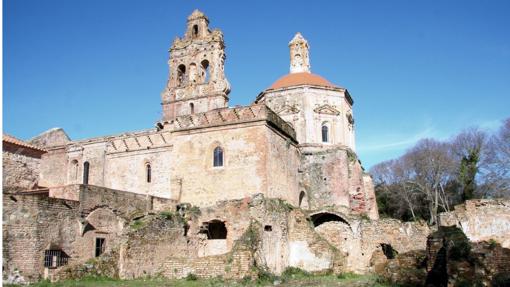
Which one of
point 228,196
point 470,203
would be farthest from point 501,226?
point 228,196

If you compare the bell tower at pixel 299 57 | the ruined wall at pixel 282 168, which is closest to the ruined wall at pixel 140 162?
the ruined wall at pixel 282 168

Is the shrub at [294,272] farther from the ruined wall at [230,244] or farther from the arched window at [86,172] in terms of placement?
the arched window at [86,172]

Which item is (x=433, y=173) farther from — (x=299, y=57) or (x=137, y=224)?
(x=137, y=224)

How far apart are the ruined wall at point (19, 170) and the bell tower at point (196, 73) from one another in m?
15.1

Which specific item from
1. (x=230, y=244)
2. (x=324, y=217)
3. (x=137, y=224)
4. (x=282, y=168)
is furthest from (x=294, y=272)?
(x=137, y=224)

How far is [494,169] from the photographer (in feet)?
135

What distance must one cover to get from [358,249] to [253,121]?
825cm

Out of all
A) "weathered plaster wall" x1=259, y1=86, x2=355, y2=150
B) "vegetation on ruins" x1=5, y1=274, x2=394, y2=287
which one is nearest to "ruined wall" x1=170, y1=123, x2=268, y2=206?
"vegetation on ruins" x1=5, y1=274, x2=394, y2=287

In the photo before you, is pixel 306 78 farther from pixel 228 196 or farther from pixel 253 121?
pixel 228 196

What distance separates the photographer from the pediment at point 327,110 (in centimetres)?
3353

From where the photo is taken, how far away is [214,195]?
2445 cm

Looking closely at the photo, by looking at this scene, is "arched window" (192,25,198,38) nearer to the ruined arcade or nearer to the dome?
the ruined arcade

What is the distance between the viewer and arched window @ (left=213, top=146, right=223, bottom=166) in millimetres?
→ 24953

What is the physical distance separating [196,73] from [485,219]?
2424 cm
